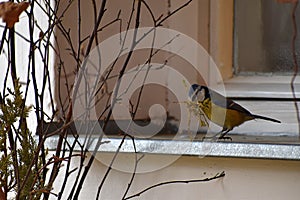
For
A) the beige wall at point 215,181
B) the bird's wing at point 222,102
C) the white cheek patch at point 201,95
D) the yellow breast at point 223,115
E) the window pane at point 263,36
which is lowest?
the beige wall at point 215,181

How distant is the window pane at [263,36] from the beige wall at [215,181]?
28 cm

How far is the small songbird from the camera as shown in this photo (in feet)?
3.40

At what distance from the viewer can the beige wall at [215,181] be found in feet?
3.31

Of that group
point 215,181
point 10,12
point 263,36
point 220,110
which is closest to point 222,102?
point 220,110

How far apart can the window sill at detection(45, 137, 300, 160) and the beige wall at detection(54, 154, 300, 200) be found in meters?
0.02

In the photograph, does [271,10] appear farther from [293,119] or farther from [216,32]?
[293,119]

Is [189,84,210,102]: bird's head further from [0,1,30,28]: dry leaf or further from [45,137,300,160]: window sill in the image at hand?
[0,1,30,28]: dry leaf

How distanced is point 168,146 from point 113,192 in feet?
0.45

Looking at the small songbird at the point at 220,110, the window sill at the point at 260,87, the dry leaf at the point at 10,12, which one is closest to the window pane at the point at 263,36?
the window sill at the point at 260,87

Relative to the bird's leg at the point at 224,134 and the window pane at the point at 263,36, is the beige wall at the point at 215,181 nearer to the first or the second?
the bird's leg at the point at 224,134

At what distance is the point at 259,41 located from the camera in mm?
1246

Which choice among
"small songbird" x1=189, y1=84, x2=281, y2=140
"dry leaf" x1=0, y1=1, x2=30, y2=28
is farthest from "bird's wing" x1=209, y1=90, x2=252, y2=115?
"dry leaf" x1=0, y1=1, x2=30, y2=28

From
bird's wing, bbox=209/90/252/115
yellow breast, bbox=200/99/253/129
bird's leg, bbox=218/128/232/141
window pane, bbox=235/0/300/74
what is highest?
window pane, bbox=235/0/300/74

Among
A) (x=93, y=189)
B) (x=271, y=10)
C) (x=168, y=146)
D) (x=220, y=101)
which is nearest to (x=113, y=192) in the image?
(x=93, y=189)
